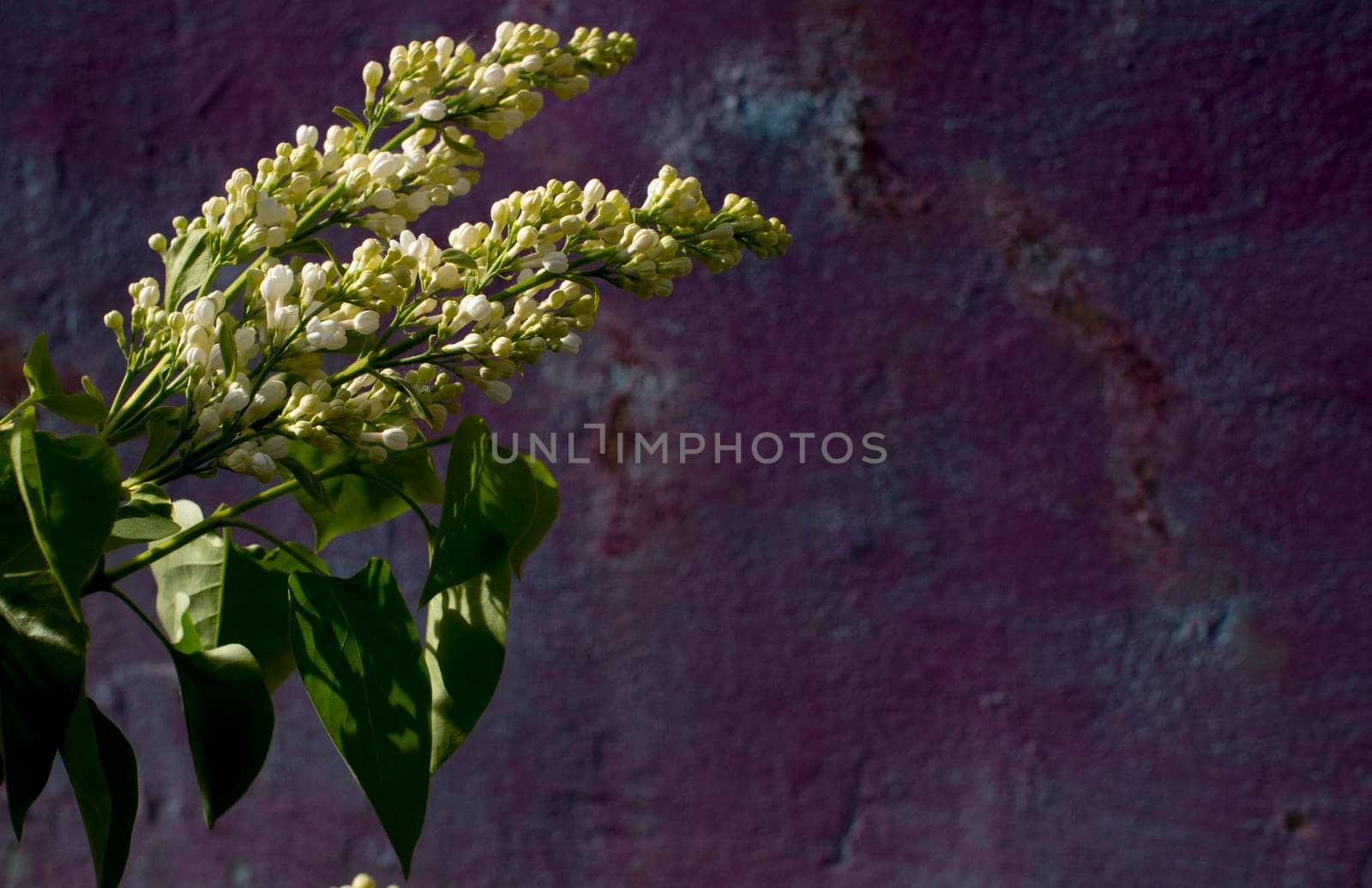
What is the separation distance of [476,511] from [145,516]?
7cm

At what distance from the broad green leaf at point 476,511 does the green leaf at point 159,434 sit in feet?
0.19

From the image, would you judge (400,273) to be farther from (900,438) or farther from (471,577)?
(900,438)

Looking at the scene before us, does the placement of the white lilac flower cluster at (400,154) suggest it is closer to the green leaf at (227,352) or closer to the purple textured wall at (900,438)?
the green leaf at (227,352)

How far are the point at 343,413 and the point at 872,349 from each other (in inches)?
26.7

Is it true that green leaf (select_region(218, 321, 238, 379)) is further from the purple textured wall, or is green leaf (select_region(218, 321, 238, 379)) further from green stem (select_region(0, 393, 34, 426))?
the purple textured wall

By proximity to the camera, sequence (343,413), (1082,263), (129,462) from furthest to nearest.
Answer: (129,462)
(1082,263)
(343,413)

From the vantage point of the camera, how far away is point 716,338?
878 millimetres

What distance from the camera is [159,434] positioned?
0.24m

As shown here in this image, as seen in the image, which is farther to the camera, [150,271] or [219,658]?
[150,271]

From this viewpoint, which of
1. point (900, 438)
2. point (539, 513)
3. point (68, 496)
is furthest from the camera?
point (900, 438)

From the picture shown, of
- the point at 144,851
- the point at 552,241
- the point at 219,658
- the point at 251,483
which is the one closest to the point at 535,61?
the point at 552,241

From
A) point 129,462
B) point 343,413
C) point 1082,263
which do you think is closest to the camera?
point 343,413

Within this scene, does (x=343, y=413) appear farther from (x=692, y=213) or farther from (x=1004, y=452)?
(x=1004, y=452)

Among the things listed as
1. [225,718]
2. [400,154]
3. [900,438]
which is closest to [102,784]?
[225,718]
